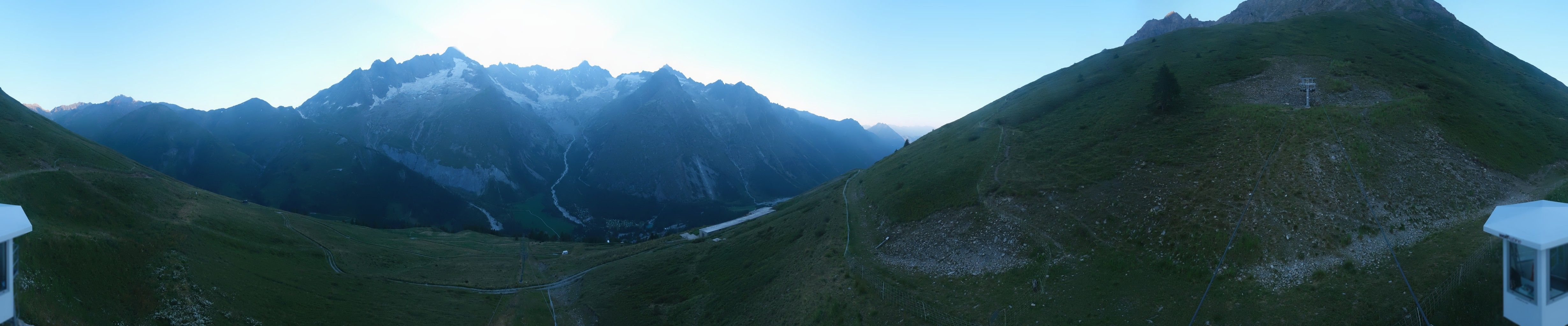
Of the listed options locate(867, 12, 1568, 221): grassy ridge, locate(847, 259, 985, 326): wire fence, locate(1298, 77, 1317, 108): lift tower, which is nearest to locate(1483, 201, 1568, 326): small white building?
locate(847, 259, 985, 326): wire fence

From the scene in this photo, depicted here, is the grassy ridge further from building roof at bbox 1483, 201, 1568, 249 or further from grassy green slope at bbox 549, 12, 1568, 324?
building roof at bbox 1483, 201, 1568, 249

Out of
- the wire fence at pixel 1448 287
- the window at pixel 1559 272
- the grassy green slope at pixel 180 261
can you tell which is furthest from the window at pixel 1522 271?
the grassy green slope at pixel 180 261

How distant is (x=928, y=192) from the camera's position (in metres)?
61.0

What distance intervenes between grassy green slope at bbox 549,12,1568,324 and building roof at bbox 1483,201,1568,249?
1273cm

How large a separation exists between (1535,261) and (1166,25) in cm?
19275

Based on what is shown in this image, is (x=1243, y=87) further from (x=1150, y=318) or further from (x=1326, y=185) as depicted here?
(x=1150, y=318)

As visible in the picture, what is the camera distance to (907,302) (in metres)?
40.4

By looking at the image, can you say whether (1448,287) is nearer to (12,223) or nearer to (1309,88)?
(1309,88)

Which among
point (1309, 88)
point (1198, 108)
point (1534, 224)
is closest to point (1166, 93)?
point (1198, 108)

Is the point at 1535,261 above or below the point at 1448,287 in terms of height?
above

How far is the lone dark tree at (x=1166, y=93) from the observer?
59.9 meters

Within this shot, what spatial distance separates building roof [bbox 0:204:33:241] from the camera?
1241cm

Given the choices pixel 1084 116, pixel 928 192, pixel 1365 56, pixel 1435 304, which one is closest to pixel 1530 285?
pixel 1435 304

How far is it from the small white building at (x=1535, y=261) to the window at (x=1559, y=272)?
0.4 inches
